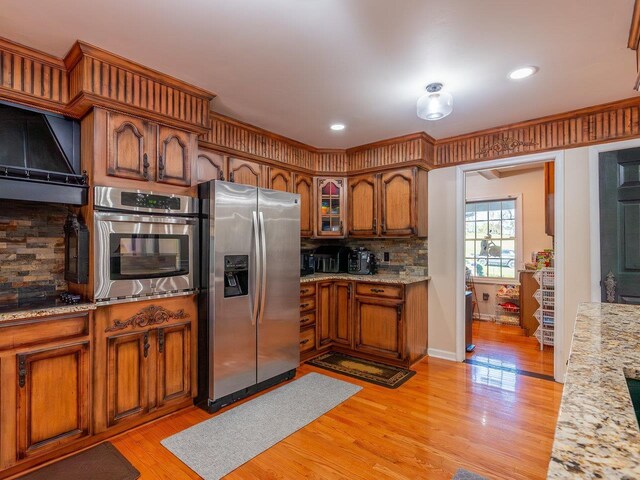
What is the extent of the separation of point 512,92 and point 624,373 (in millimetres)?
2406

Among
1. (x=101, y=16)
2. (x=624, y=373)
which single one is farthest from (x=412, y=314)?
(x=101, y=16)

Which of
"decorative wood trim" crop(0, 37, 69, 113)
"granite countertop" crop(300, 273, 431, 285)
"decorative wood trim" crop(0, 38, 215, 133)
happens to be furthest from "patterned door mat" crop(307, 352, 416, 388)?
"decorative wood trim" crop(0, 37, 69, 113)

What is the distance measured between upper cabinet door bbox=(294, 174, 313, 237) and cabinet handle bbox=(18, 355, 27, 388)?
2.76m

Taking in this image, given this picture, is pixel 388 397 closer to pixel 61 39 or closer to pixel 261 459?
pixel 261 459

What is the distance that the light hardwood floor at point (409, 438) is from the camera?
6.52ft

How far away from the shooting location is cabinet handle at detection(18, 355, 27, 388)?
192 cm

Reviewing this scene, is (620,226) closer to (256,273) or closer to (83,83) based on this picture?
(256,273)

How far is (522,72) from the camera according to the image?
Answer: 93.6 inches

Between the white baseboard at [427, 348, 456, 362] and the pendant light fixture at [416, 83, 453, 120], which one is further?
the white baseboard at [427, 348, 456, 362]

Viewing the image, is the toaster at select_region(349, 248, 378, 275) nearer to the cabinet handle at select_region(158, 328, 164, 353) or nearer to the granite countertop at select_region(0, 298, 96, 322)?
the cabinet handle at select_region(158, 328, 164, 353)

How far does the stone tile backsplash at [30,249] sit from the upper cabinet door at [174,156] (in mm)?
A: 768

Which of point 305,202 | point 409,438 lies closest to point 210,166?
point 305,202

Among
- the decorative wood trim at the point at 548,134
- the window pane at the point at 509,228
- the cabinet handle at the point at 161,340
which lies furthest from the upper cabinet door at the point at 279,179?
the window pane at the point at 509,228

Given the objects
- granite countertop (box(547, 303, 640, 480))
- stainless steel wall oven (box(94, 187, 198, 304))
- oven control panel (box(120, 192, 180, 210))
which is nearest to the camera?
granite countertop (box(547, 303, 640, 480))
